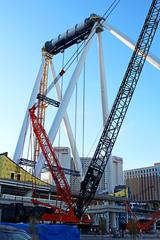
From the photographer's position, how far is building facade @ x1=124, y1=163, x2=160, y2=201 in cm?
16150

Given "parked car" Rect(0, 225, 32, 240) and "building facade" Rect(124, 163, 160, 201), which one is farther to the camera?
"building facade" Rect(124, 163, 160, 201)

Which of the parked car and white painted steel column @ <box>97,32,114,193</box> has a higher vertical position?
white painted steel column @ <box>97,32,114,193</box>

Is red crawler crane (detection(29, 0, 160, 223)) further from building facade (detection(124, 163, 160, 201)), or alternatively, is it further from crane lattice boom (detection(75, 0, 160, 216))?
building facade (detection(124, 163, 160, 201))

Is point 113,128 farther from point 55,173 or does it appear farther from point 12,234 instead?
point 12,234

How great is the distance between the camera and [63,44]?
86.2m

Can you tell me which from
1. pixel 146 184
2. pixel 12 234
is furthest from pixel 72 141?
pixel 146 184

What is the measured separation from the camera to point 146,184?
542 feet

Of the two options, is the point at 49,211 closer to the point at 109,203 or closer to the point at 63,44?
the point at 63,44

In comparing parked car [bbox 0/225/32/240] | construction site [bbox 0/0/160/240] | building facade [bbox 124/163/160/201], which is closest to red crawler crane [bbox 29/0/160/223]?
construction site [bbox 0/0/160/240]

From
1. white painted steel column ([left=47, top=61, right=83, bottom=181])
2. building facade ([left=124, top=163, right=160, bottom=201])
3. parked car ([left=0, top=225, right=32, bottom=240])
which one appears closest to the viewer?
parked car ([left=0, top=225, right=32, bottom=240])

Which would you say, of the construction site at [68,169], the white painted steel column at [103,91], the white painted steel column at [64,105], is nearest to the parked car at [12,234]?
the construction site at [68,169]

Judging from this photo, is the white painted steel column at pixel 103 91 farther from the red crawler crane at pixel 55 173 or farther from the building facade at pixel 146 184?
the building facade at pixel 146 184

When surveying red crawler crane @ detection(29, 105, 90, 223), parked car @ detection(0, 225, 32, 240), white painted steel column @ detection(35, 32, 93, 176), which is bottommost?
parked car @ detection(0, 225, 32, 240)

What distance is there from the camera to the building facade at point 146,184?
162 m
